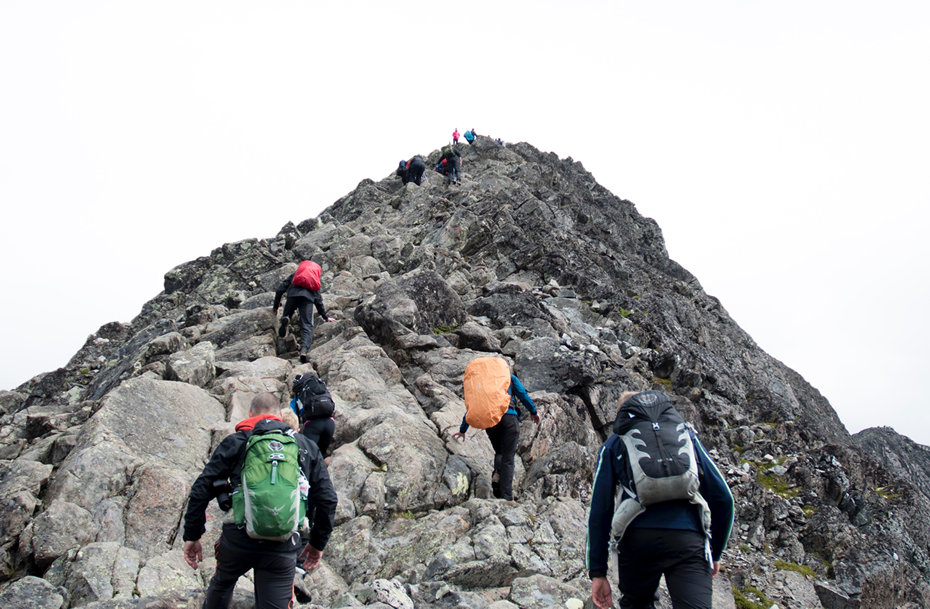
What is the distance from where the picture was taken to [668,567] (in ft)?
15.8

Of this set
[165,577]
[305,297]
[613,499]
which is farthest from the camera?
[305,297]

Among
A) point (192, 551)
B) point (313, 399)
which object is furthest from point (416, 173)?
point (192, 551)

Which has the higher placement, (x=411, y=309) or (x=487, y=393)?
(x=411, y=309)

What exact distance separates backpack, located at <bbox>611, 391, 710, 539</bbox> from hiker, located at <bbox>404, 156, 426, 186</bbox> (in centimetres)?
Result: 3621

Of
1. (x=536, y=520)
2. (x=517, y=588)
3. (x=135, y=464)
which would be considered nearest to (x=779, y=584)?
(x=536, y=520)

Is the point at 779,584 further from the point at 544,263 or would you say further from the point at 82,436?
the point at 544,263

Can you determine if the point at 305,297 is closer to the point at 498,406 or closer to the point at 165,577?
the point at 498,406

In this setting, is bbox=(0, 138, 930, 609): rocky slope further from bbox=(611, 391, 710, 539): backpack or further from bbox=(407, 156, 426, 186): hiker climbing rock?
bbox=(407, 156, 426, 186): hiker climbing rock

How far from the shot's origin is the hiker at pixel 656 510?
4.79 m

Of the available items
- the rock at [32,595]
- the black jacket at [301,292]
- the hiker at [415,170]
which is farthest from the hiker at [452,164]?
the rock at [32,595]

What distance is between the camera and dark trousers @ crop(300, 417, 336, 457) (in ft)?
32.6

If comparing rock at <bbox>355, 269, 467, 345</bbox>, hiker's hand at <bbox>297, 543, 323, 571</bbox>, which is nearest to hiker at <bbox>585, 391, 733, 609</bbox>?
hiker's hand at <bbox>297, 543, 323, 571</bbox>

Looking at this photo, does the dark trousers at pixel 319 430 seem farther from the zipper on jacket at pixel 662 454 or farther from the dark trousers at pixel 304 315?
the dark trousers at pixel 304 315

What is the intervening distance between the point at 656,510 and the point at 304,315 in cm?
1382
